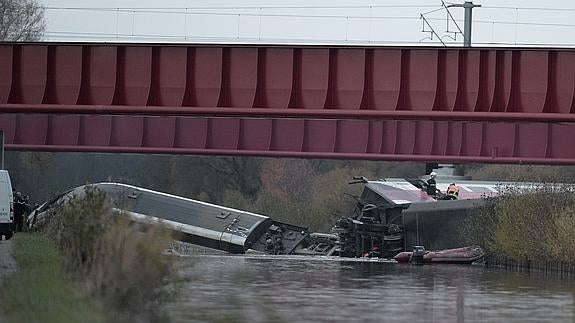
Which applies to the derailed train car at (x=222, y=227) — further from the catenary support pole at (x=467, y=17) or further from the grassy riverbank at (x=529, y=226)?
the grassy riverbank at (x=529, y=226)

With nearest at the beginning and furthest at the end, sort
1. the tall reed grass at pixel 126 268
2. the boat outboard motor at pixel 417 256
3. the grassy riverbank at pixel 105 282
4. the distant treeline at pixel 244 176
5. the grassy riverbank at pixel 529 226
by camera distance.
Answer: the grassy riverbank at pixel 105 282 < the tall reed grass at pixel 126 268 < the grassy riverbank at pixel 529 226 < the boat outboard motor at pixel 417 256 < the distant treeline at pixel 244 176

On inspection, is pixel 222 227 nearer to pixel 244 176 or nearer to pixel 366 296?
pixel 366 296

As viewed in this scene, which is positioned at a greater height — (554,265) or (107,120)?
(107,120)

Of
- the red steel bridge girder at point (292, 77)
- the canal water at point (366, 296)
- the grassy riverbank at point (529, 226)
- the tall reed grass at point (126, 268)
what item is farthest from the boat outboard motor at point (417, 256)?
the tall reed grass at point (126, 268)

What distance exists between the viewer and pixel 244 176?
111 metres

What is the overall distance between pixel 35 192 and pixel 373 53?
66.4 m

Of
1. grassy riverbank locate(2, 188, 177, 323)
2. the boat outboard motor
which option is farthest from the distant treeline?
grassy riverbank locate(2, 188, 177, 323)

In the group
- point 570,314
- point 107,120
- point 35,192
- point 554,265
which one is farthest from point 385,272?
point 35,192

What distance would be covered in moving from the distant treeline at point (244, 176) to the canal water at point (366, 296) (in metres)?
50.6

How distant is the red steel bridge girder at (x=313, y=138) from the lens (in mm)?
42344

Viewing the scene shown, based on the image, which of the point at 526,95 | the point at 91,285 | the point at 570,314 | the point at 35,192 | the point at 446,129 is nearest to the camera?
the point at 91,285

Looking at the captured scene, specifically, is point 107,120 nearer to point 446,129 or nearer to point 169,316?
point 446,129

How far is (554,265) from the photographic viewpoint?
4066 centimetres

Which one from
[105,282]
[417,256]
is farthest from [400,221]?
[105,282]
